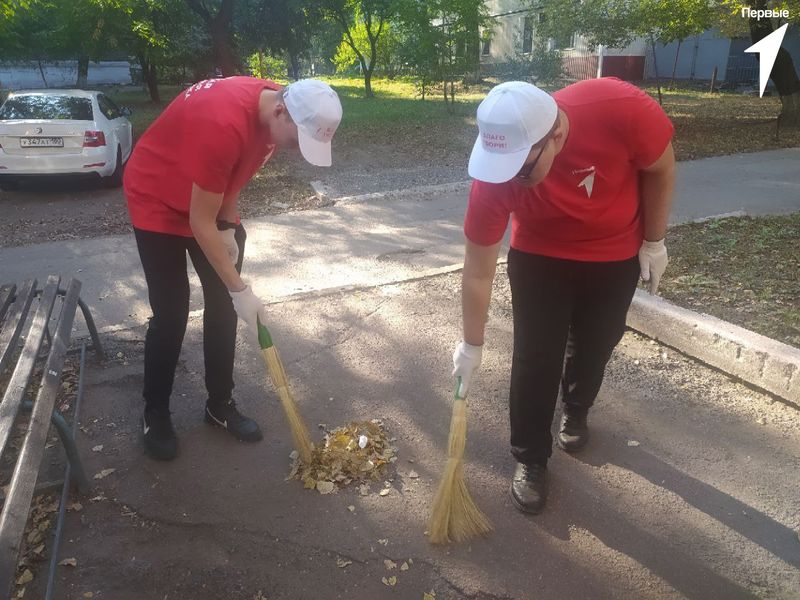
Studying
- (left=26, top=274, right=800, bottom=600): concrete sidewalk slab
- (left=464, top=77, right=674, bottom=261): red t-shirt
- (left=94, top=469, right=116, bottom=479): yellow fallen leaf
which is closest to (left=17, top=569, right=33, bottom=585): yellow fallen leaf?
(left=26, top=274, right=800, bottom=600): concrete sidewalk slab

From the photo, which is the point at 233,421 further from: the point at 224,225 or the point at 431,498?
the point at 431,498

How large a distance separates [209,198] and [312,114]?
1.62 feet

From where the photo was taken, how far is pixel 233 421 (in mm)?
3152

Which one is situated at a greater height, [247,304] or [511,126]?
[511,126]

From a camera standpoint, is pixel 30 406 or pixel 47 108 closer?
pixel 30 406

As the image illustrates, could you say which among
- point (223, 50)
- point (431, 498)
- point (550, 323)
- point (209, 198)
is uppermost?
point (223, 50)

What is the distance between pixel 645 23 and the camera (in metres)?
13.9

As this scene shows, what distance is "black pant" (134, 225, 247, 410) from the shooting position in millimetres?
2748

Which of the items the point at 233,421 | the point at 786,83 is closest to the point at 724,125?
the point at 786,83

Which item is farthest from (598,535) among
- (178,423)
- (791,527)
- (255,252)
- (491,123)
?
(255,252)

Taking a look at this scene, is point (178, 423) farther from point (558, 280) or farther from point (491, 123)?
point (491, 123)

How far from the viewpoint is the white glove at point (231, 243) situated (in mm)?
2863

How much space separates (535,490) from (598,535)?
0.29 meters

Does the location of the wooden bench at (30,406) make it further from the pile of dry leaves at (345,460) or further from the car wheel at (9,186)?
the car wheel at (9,186)
